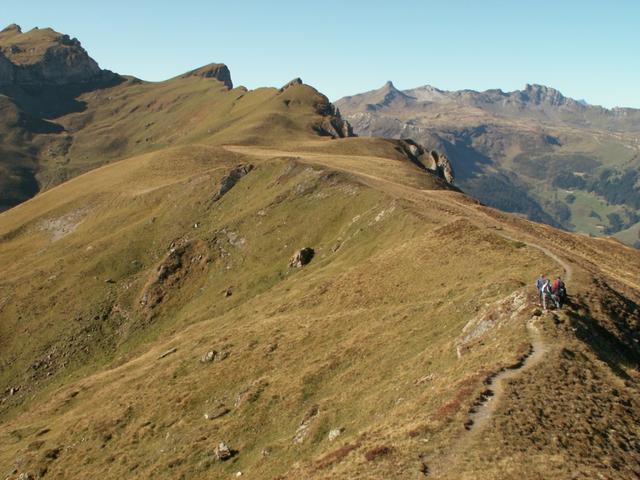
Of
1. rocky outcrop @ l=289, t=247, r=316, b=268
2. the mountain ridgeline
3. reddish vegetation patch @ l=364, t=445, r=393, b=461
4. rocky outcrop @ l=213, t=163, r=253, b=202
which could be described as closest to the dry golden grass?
reddish vegetation patch @ l=364, t=445, r=393, b=461

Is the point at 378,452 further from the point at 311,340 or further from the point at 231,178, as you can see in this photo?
the point at 231,178

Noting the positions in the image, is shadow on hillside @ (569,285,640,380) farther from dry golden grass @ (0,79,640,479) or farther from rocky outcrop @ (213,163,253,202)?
rocky outcrop @ (213,163,253,202)

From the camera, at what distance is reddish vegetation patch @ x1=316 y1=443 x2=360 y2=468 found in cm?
2708

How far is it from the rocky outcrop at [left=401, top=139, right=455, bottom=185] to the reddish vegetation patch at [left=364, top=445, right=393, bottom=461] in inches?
5574

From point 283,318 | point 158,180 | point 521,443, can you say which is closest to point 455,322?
point 521,443

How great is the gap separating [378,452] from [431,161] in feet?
490

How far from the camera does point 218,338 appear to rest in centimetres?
5912

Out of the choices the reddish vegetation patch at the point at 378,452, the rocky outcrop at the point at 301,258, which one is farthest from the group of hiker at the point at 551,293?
the rocky outcrop at the point at 301,258

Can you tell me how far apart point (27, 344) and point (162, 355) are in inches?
1235

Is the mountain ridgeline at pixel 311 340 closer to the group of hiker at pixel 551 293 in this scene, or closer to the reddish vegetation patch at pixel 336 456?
the reddish vegetation patch at pixel 336 456

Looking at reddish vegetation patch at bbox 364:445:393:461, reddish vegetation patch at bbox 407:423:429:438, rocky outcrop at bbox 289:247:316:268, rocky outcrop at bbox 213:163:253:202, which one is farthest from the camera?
rocky outcrop at bbox 213:163:253:202

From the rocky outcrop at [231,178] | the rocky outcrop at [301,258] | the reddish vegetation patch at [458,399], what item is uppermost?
the rocky outcrop at [231,178]

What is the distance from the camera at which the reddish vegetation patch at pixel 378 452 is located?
25.1 metres

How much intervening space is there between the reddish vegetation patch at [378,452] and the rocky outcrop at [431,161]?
465 feet
